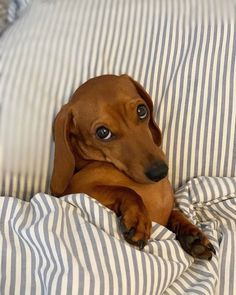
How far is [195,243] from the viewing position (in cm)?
122

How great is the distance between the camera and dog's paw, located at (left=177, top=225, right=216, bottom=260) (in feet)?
3.95

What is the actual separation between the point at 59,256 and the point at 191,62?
665 millimetres

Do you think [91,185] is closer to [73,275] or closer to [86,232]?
[86,232]

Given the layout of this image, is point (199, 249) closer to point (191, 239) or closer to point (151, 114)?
point (191, 239)

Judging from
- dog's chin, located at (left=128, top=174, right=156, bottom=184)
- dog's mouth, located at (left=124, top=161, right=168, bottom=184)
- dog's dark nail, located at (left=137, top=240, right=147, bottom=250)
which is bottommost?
dog's dark nail, located at (left=137, top=240, right=147, bottom=250)

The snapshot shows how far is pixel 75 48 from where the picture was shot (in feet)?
5.03

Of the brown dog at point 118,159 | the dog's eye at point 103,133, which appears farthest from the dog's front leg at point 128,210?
the dog's eye at point 103,133

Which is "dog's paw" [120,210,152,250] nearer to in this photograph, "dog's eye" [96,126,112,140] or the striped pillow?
"dog's eye" [96,126,112,140]

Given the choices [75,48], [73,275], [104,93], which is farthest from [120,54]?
[73,275]

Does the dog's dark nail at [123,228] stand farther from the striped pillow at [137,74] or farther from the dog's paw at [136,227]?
the striped pillow at [137,74]

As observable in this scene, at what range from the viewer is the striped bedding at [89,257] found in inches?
42.2

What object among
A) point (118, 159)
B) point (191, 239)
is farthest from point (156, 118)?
point (191, 239)

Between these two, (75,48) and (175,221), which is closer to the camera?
(175,221)

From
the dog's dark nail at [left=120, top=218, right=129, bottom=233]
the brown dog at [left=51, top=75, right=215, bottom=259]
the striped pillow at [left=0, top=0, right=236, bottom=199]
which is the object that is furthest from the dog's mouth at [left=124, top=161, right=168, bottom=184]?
the striped pillow at [left=0, top=0, right=236, bottom=199]
